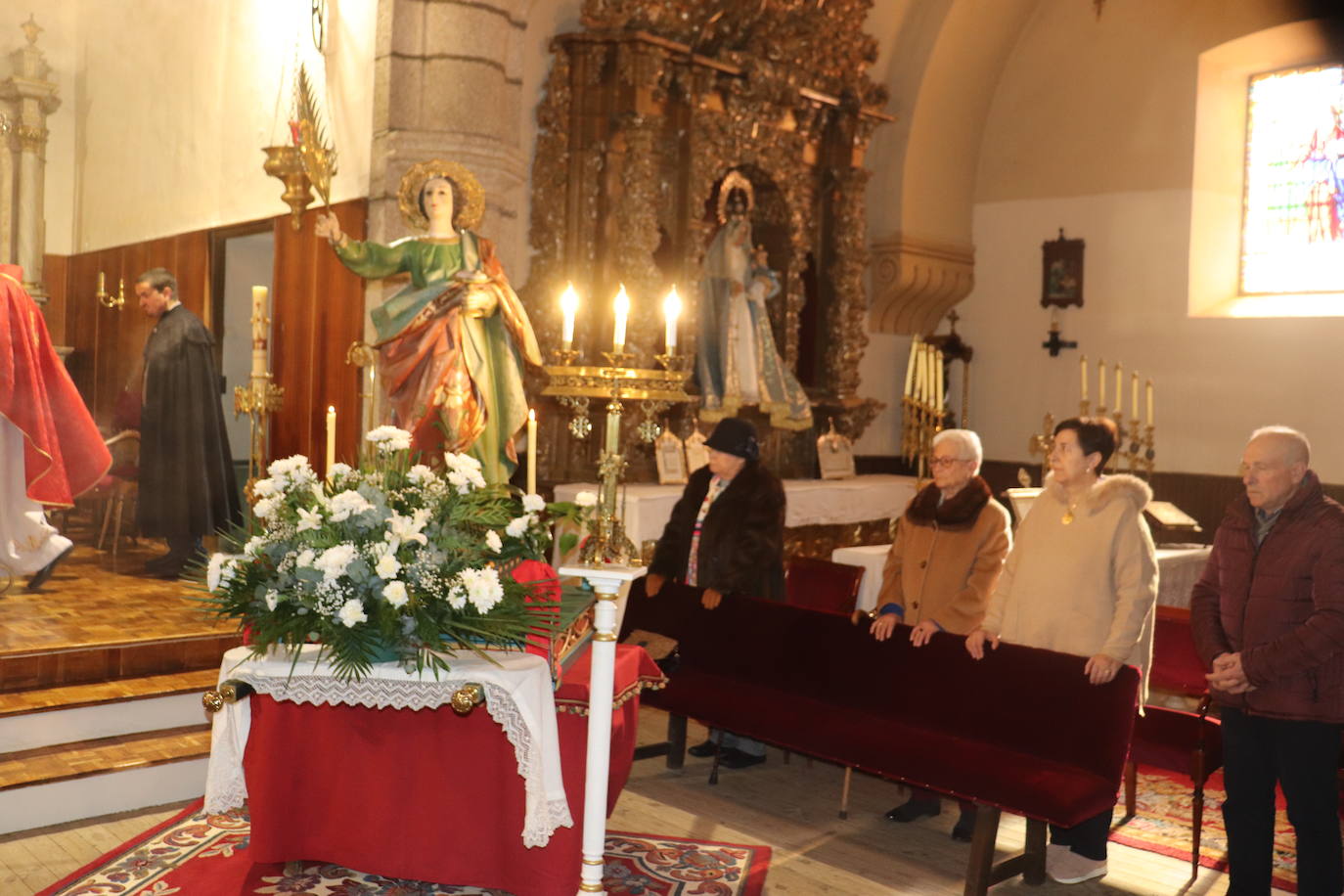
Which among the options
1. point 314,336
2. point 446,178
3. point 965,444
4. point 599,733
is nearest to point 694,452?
point 314,336

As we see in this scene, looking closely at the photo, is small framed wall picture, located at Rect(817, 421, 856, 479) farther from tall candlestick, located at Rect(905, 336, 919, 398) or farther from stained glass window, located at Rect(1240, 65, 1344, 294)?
stained glass window, located at Rect(1240, 65, 1344, 294)

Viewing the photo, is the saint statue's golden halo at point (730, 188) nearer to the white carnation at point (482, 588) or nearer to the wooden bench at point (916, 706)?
the wooden bench at point (916, 706)

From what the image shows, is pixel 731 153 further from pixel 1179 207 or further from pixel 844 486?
pixel 1179 207

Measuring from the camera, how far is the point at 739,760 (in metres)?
5.98

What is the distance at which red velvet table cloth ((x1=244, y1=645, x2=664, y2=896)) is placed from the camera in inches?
159

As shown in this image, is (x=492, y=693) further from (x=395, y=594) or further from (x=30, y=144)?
(x=30, y=144)

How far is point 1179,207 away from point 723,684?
654 centimetres

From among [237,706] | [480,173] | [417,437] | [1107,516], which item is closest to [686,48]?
[480,173]

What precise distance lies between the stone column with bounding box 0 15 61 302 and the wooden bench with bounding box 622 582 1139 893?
729 cm

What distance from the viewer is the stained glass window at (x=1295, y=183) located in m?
9.90

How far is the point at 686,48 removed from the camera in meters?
8.33

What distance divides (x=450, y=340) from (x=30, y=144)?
5.88m

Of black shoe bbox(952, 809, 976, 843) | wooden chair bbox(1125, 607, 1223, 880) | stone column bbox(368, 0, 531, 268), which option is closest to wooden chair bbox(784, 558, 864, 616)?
wooden chair bbox(1125, 607, 1223, 880)

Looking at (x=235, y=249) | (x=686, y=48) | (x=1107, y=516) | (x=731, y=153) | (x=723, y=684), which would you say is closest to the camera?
(x=1107, y=516)
